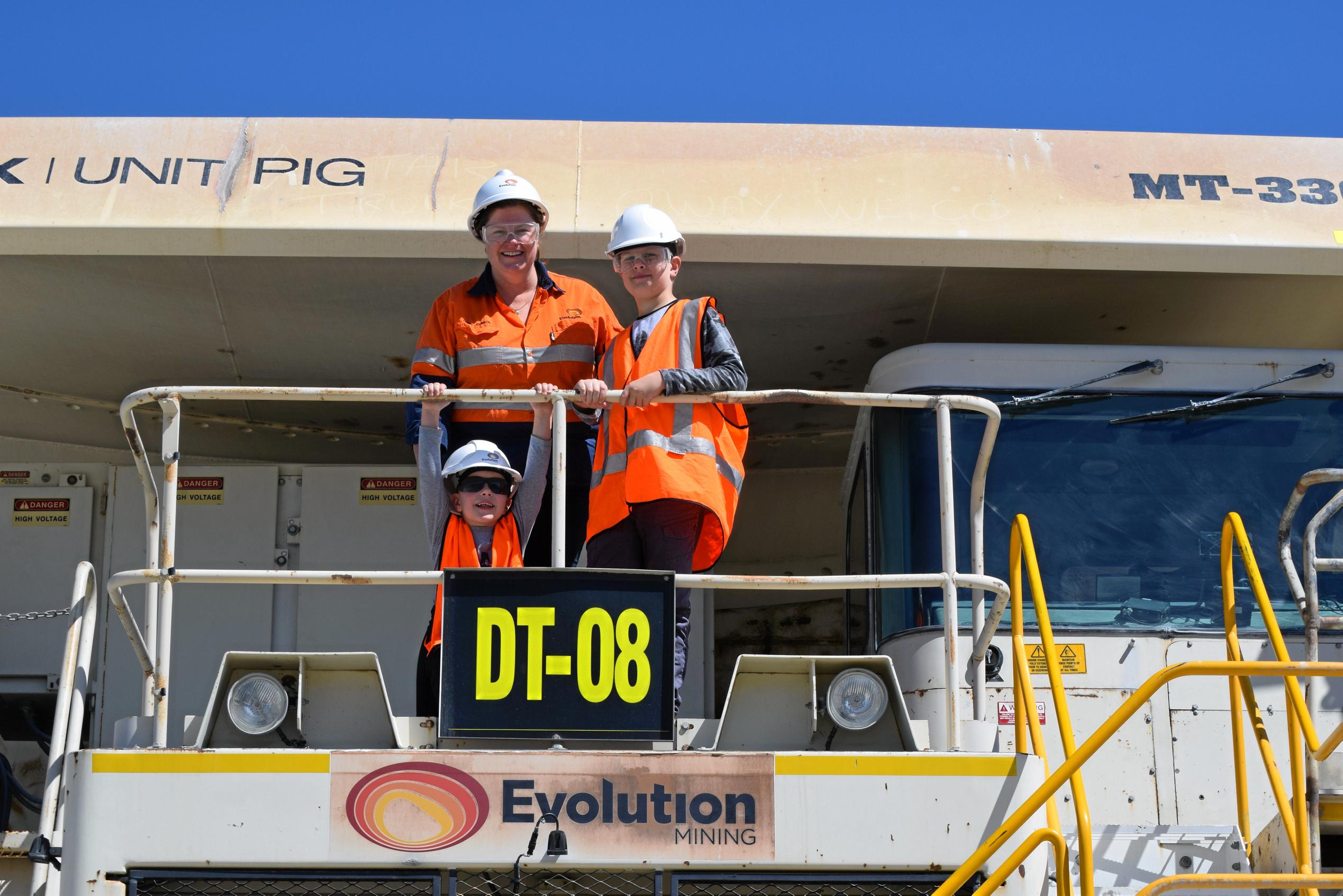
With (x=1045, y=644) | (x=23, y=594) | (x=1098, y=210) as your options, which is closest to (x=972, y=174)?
(x=1098, y=210)

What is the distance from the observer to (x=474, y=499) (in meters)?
4.51

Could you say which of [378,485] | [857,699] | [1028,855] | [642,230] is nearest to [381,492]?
[378,485]

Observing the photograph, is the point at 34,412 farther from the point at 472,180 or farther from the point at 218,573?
the point at 218,573

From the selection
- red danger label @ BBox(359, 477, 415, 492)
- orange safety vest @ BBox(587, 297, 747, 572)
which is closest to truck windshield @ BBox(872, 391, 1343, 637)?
orange safety vest @ BBox(587, 297, 747, 572)

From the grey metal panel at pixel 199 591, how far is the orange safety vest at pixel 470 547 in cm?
266

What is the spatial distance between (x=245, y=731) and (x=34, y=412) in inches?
168

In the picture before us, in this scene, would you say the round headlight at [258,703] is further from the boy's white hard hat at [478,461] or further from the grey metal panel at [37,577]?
the grey metal panel at [37,577]

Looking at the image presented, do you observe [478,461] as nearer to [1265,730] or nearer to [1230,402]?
[1265,730]

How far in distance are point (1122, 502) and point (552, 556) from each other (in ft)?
8.57

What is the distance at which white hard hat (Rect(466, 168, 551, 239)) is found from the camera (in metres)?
4.96

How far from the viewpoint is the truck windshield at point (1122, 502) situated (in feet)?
18.3

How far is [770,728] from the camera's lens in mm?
4160

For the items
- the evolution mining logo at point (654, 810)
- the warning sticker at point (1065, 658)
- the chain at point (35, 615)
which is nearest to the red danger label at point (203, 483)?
the chain at point (35, 615)

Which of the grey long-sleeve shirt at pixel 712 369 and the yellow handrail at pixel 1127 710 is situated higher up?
the grey long-sleeve shirt at pixel 712 369
